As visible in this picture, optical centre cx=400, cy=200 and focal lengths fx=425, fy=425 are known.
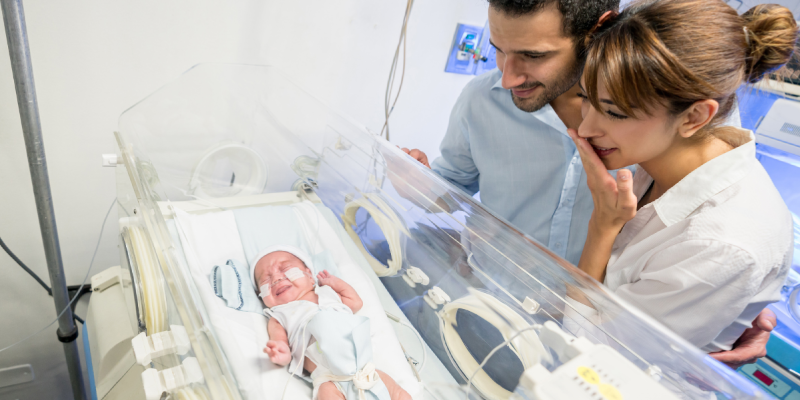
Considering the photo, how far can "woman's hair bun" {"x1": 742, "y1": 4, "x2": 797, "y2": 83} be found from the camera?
2.81 feet

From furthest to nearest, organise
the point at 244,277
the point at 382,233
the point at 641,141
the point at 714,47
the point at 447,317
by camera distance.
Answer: the point at 382,233 → the point at 244,277 → the point at 447,317 → the point at 641,141 → the point at 714,47

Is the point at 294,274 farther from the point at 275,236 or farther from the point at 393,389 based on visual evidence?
the point at 393,389

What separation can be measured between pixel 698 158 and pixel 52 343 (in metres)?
2.35

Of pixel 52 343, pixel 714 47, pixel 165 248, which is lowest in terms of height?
pixel 52 343

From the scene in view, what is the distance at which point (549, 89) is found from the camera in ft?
3.95

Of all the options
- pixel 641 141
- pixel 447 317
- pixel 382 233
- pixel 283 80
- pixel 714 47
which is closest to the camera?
pixel 714 47

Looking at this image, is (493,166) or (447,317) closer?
(447,317)

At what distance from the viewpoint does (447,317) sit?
3.79 feet

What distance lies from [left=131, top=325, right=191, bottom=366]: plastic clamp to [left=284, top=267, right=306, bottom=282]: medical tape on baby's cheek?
1.41 ft

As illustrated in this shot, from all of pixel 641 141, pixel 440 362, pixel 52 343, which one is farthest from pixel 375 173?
pixel 52 343

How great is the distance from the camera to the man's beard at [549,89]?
119 cm

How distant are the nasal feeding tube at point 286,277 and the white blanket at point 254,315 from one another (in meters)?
0.08

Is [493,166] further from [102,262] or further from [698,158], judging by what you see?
[102,262]

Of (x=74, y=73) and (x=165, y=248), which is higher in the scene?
(x=74, y=73)
